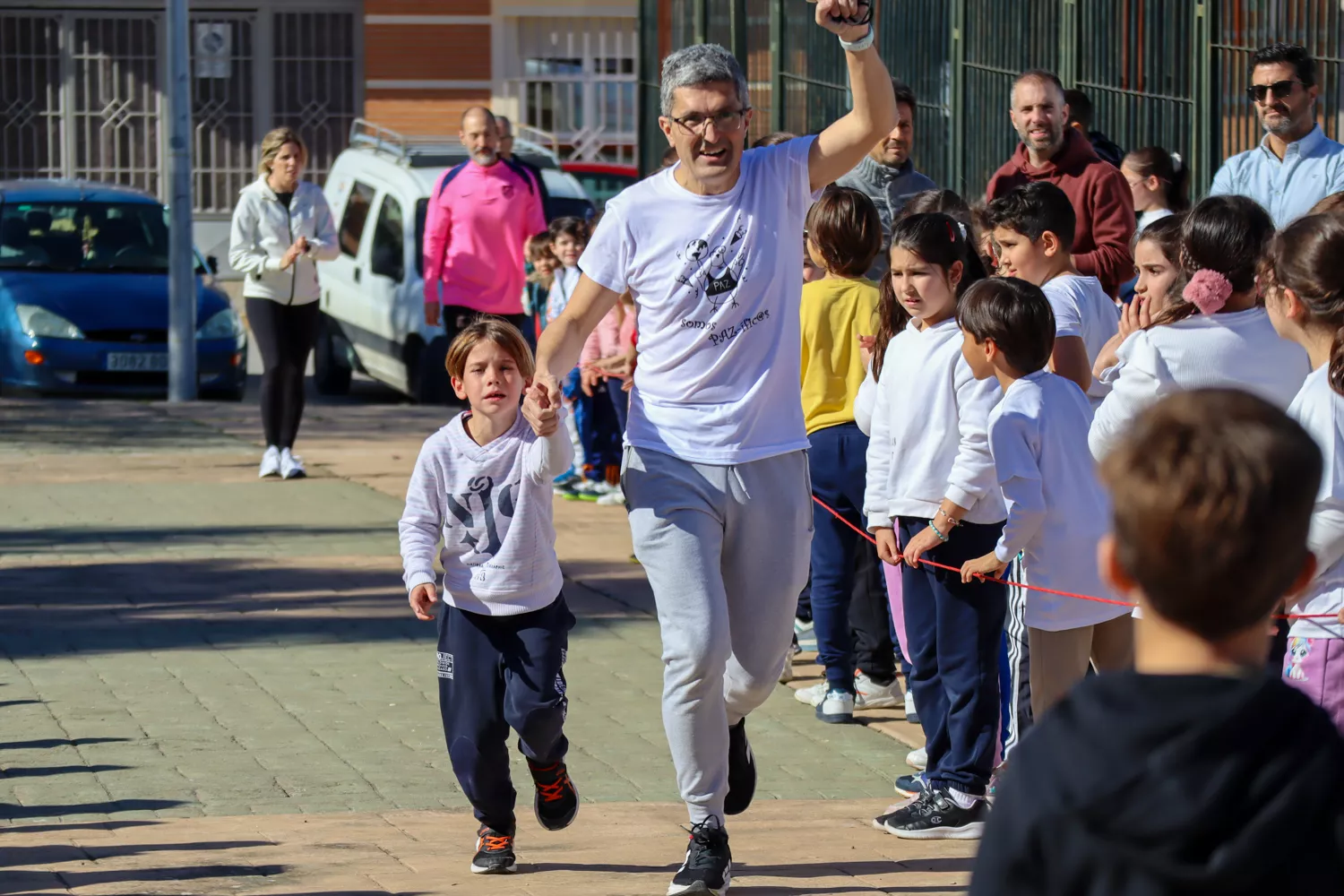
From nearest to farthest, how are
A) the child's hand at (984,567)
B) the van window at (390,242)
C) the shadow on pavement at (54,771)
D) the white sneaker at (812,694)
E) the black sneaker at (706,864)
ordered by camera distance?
the black sneaker at (706,864)
the child's hand at (984,567)
the shadow on pavement at (54,771)
the white sneaker at (812,694)
the van window at (390,242)

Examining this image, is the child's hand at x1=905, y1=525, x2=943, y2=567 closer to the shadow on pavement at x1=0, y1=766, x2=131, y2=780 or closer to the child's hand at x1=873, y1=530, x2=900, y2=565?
the child's hand at x1=873, y1=530, x2=900, y2=565

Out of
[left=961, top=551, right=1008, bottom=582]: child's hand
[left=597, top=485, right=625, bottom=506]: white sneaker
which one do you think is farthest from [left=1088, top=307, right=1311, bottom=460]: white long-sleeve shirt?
[left=597, top=485, right=625, bottom=506]: white sneaker

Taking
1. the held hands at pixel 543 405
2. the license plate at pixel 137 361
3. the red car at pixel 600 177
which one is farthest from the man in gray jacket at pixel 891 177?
the red car at pixel 600 177

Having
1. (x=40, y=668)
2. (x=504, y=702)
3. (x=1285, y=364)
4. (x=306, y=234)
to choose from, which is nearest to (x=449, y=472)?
(x=504, y=702)

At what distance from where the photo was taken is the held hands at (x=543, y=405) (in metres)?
5.02

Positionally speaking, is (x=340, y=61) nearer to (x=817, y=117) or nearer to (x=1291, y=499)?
(x=817, y=117)

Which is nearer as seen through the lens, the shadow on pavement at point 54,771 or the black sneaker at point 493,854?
the black sneaker at point 493,854

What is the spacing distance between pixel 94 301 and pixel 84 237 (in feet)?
3.53

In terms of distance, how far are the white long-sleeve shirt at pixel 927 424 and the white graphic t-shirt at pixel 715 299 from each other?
2.68ft

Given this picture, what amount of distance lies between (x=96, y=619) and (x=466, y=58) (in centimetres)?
2025

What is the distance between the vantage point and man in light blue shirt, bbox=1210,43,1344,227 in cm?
776

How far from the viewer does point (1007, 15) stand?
1193cm

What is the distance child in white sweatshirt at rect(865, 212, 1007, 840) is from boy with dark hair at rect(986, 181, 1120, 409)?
0.27 metres

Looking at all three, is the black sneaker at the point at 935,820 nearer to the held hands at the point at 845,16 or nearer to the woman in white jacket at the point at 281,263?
the held hands at the point at 845,16
